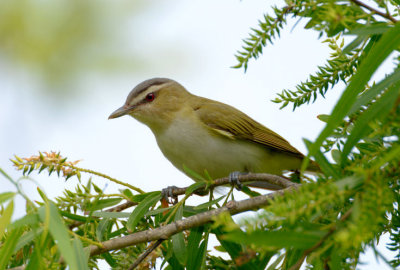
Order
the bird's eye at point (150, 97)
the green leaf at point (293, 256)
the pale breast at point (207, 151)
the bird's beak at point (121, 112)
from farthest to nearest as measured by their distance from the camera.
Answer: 1. the bird's eye at point (150, 97)
2. the bird's beak at point (121, 112)
3. the pale breast at point (207, 151)
4. the green leaf at point (293, 256)

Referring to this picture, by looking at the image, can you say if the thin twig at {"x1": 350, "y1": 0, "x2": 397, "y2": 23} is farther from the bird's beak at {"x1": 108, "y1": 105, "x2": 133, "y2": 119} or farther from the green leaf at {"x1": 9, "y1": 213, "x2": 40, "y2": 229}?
the bird's beak at {"x1": 108, "y1": 105, "x2": 133, "y2": 119}

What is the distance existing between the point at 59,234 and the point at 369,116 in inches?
34.8

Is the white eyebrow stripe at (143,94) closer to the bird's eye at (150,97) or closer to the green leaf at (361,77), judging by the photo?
the bird's eye at (150,97)

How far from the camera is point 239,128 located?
427 centimetres

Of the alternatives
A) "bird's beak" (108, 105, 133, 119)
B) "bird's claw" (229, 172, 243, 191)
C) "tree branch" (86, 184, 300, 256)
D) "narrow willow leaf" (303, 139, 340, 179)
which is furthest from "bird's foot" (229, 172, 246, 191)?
"bird's beak" (108, 105, 133, 119)

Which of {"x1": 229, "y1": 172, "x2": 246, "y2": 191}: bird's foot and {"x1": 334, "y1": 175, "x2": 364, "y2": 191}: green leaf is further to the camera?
{"x1": 229, "y1": 172, "x2": 246, "y2": 191}: bird's foot

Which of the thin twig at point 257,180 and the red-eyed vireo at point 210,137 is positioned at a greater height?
the red-eyed vireo at point 210,137

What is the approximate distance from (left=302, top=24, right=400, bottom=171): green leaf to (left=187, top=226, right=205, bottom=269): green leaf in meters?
0.97

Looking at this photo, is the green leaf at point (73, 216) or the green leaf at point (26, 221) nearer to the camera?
the green leaf at point (26, 221)

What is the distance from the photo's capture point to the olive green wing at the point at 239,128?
4.21 meters

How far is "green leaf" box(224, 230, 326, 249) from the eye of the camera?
41.4 inches

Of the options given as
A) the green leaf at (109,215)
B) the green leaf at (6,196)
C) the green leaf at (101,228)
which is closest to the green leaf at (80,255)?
the green leaf at (6,196)

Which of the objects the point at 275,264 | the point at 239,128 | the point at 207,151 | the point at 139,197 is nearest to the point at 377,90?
the point at 275,264

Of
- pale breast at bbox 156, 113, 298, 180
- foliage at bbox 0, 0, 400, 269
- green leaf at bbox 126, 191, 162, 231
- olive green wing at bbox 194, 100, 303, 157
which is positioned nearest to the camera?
foliage at bbox 0, 0, 400, 269
